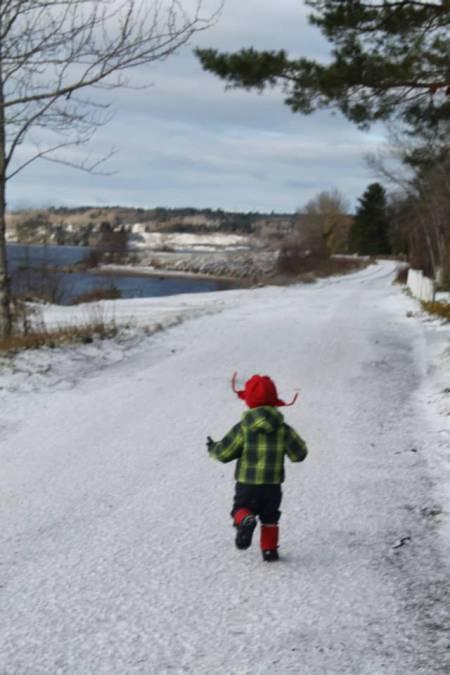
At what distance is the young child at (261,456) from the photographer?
4.94 m

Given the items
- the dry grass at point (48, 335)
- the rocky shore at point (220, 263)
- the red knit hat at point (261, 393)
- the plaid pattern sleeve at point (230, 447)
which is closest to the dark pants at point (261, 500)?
the plaid pattern sleeve at point (230, 447)

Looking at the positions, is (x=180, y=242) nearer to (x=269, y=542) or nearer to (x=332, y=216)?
(x=332, y=216)

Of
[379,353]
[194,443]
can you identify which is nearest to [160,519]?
[194,443]

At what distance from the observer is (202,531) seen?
5543 mm

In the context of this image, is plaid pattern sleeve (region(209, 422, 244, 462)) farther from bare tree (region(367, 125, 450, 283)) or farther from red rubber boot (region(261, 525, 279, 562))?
bare tree (region(367, 125, 450, 283))

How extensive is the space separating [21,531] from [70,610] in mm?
1328

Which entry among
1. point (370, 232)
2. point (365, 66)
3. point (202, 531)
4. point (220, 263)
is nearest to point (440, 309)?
point (365, 66)

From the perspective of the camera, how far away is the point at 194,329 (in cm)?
1745

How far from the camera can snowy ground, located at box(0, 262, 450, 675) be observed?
389 cm

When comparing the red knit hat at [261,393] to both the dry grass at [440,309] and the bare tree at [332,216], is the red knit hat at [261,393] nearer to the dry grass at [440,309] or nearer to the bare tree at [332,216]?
the dry grass at [440,309]

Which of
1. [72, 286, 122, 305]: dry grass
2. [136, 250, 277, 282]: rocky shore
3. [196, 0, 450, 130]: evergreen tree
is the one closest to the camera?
[196, 0, 450, 130]: evergreen tree

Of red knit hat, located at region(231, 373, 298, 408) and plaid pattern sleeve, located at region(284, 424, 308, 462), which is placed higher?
red knit hat, located at region(231, 373, 298, 408)

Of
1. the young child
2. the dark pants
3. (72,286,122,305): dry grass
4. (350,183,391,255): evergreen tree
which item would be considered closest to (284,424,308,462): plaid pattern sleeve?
the young child

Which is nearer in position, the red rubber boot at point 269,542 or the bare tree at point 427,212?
the red rubber boot at point 269,542
